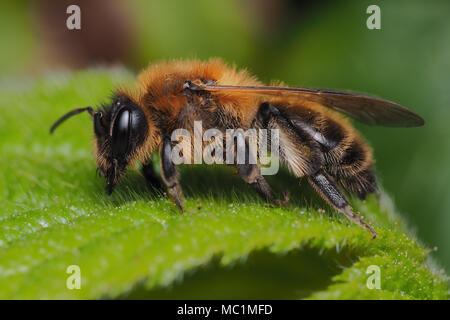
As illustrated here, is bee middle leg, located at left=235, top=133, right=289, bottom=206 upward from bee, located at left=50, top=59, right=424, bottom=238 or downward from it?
downward

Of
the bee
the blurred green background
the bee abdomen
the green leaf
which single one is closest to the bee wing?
the bee

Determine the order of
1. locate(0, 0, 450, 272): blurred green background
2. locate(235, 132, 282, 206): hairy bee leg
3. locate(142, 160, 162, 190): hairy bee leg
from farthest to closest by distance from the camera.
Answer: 1. locate(0, 0, 450, 272): blurred green background
2. locate(142, 160, 162, 190): hairy bee leg
3. locate(235, 132, 282, 206): hairy bee leg

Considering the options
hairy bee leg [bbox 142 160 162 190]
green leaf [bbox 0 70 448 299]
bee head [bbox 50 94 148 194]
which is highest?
bee head [bbox 50 94 148 194]

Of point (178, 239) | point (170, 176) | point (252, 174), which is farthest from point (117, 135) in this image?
point (178, 239)

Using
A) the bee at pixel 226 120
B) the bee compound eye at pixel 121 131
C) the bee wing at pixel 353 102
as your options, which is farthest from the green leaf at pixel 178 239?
the bee wing at pixel 353 102

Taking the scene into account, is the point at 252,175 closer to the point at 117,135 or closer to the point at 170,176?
the point at 170,176

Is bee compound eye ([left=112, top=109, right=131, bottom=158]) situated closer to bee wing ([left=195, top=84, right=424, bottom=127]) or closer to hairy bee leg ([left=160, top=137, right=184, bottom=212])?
hairy bee leg ([left=160, top=137, right=184, bottom=212])

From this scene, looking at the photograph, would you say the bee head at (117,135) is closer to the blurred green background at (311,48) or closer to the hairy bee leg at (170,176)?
the hairy bee leg at (170,176)

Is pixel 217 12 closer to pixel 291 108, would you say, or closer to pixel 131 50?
pixel 131 50
